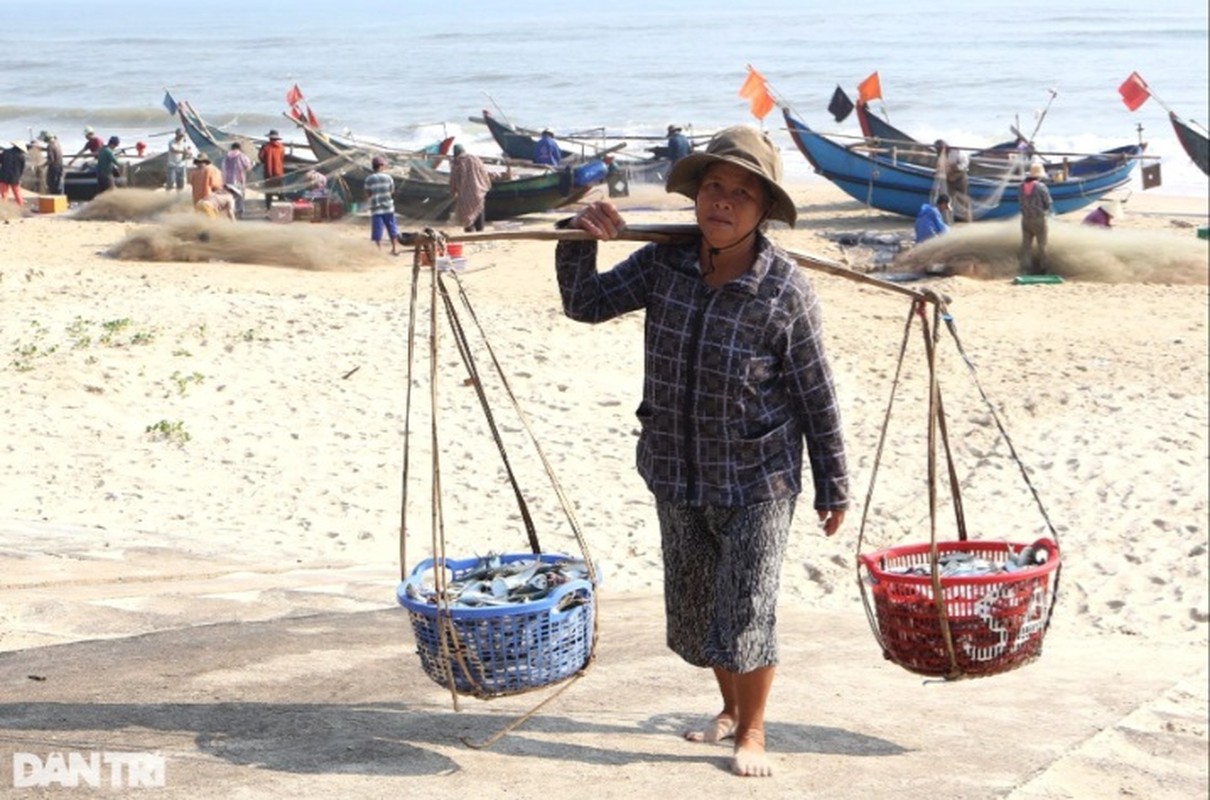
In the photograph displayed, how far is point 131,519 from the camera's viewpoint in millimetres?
6812

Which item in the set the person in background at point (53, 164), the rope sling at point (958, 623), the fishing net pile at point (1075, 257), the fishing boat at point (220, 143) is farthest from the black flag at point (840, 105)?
the rope sling at point (958, 623)

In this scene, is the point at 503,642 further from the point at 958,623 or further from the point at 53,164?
the point at 53,164

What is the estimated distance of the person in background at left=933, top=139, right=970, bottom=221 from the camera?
19.1 meters

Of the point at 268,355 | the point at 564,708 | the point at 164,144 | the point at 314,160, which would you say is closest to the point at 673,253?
the point at 564,708

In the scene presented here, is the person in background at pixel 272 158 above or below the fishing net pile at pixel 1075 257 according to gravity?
above

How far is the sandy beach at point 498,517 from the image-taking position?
12.4 ft

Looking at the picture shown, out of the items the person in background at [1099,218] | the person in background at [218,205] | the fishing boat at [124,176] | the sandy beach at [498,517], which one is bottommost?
the sandy beach at [498,517]

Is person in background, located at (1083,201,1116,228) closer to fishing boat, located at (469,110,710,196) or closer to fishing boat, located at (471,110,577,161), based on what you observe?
fishing boat, located at (469,110,710,196)

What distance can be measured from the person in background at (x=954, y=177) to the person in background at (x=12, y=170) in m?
10.1

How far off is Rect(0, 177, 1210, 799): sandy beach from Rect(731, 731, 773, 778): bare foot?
0.13ft

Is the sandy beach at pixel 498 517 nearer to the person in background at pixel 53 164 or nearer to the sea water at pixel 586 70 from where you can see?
the sea water at pixel 586 70

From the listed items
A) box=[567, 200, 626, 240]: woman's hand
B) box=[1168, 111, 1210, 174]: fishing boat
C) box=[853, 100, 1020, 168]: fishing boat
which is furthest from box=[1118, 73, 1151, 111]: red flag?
box=[567, 200, 626, 240]: woman's hand

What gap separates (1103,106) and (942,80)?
636cm

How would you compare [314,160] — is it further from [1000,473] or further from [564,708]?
[564,708]
